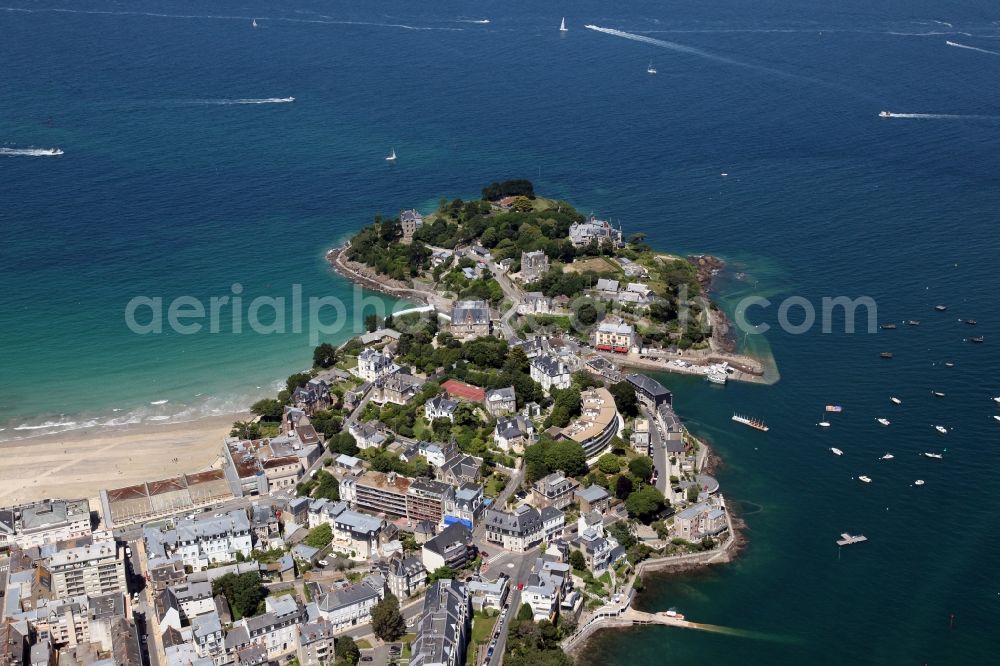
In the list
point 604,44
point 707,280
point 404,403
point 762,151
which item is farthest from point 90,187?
point 604,44

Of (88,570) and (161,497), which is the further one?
(161,497)

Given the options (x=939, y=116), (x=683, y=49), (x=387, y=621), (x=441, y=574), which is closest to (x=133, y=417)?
(x=441, y=574)

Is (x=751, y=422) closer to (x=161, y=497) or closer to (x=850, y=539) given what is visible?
(x=850, y=539)

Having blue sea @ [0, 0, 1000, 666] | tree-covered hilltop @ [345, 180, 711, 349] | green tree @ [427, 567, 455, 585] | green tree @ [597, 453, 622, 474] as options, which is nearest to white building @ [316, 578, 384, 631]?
green tree @ [427, 567, 455, 585]

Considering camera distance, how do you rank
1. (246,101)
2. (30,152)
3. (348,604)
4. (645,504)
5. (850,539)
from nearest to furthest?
(348,604)
(850,539)
(645,504)
(30,152)
(246,101)

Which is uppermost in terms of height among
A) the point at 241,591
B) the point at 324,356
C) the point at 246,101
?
the point at 246,101

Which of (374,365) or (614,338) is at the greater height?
(614,338)

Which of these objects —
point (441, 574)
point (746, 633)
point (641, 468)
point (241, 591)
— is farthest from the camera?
Result: point (641, 468)
